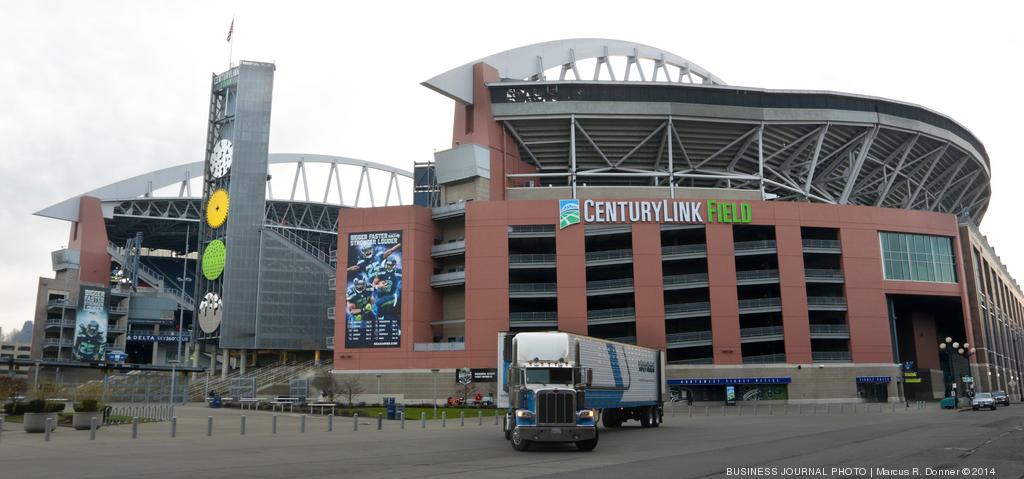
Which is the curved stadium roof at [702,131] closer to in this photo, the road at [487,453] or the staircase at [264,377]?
the staircase at [264,377]

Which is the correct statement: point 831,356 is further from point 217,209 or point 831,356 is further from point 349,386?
point 217,209

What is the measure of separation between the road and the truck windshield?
2426 mm

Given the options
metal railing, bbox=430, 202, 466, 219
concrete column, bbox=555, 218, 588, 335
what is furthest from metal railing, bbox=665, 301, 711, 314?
metal railing, bbox=430, 202, 466, 219

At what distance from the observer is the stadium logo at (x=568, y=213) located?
260ft

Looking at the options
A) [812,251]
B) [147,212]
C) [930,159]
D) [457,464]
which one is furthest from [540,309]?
[147,212]

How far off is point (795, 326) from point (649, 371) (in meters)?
40.0

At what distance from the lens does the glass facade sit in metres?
82.2

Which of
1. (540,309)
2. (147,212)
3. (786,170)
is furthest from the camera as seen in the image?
(147,212)

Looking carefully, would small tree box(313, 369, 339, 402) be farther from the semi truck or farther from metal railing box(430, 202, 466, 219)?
the semi truck

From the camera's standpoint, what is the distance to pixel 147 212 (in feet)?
401

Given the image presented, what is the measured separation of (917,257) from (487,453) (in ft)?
237

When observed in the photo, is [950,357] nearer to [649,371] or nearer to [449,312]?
[449,312]

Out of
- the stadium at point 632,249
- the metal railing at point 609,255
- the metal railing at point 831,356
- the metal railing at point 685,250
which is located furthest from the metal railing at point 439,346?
the metal railing at point 831,356

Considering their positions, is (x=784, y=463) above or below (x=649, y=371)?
below
